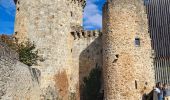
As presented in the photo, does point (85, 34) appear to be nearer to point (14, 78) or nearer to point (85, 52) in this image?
point (85, 52)

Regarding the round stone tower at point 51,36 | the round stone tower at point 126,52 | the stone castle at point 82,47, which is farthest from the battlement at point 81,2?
the round stone tower at point 126,52

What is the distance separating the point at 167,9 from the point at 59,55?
831 cm

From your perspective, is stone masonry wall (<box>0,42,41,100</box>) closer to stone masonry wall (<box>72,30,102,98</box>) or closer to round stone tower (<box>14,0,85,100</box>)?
round stone tower (<box>14,0,85,100</box>)

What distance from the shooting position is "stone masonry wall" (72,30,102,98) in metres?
21.5

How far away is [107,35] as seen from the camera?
61.7ft

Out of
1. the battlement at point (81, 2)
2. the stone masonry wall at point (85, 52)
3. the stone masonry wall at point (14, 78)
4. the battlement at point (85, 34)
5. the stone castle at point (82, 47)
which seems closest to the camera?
the stone masonry wall at point (14, 78)

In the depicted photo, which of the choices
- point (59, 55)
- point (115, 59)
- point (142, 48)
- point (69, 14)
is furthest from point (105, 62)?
point (69, 14)

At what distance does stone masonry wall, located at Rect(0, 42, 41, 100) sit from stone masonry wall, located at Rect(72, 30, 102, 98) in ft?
25.6

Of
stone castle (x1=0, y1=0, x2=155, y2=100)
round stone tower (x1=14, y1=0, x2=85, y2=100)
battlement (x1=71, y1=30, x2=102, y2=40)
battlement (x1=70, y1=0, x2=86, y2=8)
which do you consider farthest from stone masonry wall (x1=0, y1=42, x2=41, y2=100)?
battlement (x1=70, y1=0, x2=86, y2=8)

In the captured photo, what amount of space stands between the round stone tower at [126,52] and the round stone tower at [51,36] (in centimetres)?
343

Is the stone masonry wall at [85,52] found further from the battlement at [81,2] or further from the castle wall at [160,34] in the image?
the castle wall at [160,34]

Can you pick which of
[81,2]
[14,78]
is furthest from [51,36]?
[14,78]

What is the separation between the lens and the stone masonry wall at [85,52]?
846 inches

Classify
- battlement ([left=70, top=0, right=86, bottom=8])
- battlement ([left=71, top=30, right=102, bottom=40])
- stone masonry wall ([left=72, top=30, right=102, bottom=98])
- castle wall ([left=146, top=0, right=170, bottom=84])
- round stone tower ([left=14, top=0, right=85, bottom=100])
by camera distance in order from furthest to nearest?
battlement ([left=70, top=0, right=86, bottom=8]) → battlement ([left=71, top=30, right=102, bottom=40]) → stone masonry wall ([left=72, top=30, right=102, bottom=98]) → round stone tower ([left=14, top=0, right=85, bottom=100]) → castle wall ([left=146, top=0, right=170, bottom=84])
